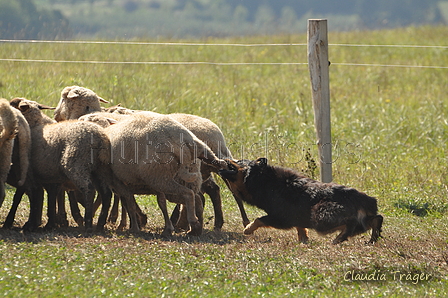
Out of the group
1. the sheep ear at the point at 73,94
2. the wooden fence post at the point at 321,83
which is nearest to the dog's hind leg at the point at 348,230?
the wooden fence post at the point at 321,83

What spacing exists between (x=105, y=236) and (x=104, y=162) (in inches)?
41.2

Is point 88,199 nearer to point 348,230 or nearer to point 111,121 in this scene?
point 111,121

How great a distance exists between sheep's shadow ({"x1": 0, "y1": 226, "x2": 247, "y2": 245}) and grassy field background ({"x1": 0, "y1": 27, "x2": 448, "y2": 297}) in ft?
0.08

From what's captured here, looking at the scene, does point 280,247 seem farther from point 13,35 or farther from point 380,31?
point 380,31

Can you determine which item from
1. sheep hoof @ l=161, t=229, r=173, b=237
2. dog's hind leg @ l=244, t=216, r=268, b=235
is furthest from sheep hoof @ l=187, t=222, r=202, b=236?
dog's hind leg @ l=244, t=216, r=268, b=235

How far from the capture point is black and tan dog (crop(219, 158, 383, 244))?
23.2 ft

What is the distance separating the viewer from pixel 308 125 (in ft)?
49.1

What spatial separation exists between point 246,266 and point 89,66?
1178cm

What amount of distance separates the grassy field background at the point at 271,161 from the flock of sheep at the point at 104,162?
418 mm

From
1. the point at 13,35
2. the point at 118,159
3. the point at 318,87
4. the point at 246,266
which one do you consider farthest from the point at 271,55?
the point at 246,266

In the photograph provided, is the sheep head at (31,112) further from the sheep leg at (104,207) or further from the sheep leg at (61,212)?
the sheep leg at (104,207)

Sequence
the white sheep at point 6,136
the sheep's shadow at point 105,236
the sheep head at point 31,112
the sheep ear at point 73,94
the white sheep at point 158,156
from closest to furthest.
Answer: the sheep's shadow at point 105,236
the white sheep at point 6,136
the white sheep at point 158,156
the sheep head at point 31,112
the sheep ear at point 73,94

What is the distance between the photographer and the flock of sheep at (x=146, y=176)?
7.15 meters

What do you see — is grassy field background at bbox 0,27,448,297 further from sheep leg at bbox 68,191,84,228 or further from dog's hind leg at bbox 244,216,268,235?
sheep leg at bbox 68,191,84,228
